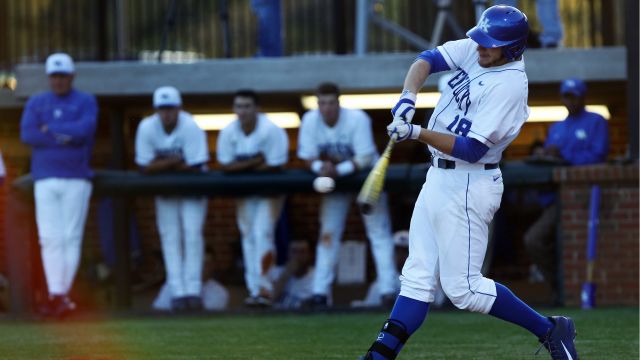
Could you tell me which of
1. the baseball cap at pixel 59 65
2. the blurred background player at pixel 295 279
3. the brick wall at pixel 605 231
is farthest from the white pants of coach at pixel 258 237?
the brick wall at pixel 605 231

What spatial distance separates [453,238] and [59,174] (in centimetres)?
582

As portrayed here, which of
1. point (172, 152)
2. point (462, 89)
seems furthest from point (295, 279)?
point (462, 89)

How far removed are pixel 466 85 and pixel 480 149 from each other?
352mm

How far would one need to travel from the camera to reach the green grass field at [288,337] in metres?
7.78

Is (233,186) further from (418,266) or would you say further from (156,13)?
(418,266)

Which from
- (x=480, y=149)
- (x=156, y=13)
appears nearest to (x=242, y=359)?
(x=480, y=149)

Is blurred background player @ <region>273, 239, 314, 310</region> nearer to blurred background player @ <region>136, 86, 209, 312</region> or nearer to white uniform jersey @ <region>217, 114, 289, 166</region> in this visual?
blurred background player @ <region>136, 86, 209, 312</region>

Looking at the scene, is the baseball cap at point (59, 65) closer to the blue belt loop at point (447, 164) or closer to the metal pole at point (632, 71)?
the metal pole at point (632, 71)

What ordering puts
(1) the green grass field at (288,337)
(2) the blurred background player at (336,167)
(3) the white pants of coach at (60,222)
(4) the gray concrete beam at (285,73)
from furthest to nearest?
(4) the gray concrete beam at (285,73) < (3) the white pants of coach at (60,222) < (2) the blurred background player at (336,167) < (1) the green grass field at (288,337)

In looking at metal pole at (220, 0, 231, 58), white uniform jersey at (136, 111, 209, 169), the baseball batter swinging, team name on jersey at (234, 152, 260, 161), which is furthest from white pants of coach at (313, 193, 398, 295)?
the baseball batter swinging

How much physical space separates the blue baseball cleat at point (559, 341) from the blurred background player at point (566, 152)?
479cm

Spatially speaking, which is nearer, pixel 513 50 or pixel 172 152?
pixel 513 50

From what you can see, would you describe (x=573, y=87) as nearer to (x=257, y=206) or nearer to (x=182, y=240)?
(x=257, y=206)

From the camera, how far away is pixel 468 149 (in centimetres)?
614
